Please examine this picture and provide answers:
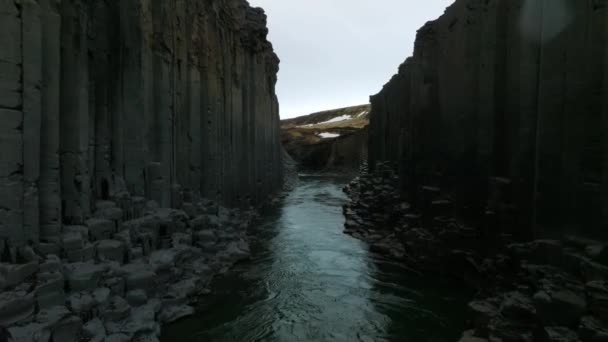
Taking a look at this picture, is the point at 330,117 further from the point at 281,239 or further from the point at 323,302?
the point at 323,302

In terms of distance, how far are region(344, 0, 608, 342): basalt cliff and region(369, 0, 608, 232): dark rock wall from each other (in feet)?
0.06

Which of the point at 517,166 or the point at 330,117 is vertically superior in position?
the point at 330,117

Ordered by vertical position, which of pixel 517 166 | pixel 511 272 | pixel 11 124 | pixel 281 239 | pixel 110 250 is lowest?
pixel 281 239

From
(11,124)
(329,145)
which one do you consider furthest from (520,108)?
(329,145)

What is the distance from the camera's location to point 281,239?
38.1 feet

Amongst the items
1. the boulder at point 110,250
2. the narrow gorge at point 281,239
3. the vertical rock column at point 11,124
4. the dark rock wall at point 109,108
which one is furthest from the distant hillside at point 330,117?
the vertical rock column at point 11,124

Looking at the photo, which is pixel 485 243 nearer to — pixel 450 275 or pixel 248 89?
pixel 450 275

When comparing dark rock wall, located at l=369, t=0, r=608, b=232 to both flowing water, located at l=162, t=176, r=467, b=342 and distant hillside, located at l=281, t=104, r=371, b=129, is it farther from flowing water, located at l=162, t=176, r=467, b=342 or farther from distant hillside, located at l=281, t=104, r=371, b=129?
distant hillside, located at l=281, t=104, r=371, b=129

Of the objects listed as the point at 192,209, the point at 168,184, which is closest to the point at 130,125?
the point at 168,184

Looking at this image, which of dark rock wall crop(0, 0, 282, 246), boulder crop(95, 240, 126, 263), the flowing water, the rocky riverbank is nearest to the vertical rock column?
dark rock wall crop(0, 0, 282, 246)

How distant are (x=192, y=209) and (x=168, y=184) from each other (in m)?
1.05

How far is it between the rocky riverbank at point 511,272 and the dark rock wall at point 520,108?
426mm

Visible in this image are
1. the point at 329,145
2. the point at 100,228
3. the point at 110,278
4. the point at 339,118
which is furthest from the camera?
the point at 339,118

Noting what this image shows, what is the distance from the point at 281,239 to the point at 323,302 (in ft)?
16.0
